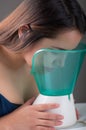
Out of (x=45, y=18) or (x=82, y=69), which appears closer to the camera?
(x=45, y=18)

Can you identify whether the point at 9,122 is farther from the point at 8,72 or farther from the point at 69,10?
the point at 69,10

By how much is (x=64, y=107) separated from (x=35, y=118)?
0.10 meters

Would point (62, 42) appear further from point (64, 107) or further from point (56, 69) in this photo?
point (64, 107)

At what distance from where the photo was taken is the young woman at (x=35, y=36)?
2.54 ft

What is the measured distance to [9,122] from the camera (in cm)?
83

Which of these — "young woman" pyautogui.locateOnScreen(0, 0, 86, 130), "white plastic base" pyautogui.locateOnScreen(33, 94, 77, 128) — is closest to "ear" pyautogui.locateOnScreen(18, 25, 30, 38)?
"young woman" pyautogui.locateOnScreen(0, 0, 86, 130)

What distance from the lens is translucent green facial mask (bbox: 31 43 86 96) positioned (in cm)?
77

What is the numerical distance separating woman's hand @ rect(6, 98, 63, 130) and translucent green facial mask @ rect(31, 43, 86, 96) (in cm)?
6

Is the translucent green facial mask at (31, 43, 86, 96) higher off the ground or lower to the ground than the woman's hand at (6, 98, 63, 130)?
higher

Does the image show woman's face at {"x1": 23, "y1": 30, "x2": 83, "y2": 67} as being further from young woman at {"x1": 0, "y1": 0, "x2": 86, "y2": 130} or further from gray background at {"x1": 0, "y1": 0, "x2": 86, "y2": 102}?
gray background at {"x1": 0, "y1": 0, "x2": 86, "y2": 102}

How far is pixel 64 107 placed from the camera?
849 millimetres

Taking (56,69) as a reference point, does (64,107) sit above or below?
below

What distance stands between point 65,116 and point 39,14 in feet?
1.12

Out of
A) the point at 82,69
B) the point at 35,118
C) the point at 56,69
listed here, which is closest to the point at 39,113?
the point at 35,118
